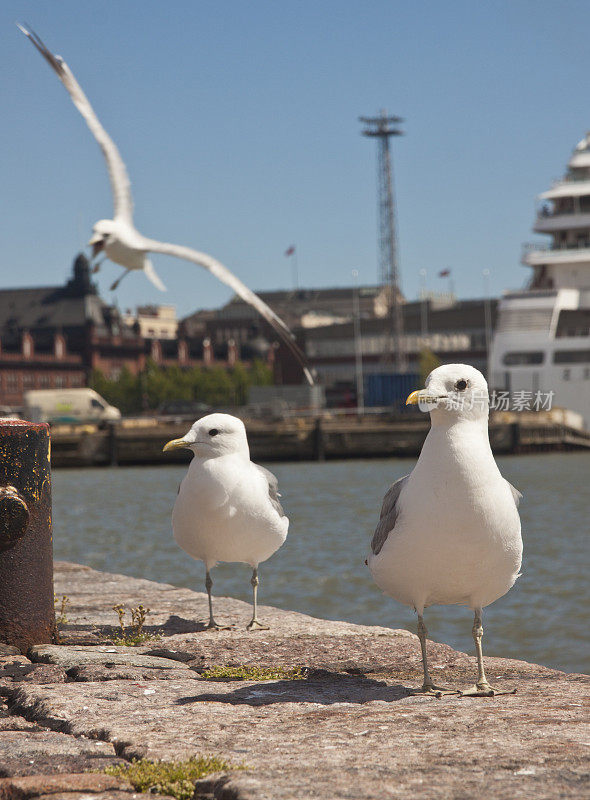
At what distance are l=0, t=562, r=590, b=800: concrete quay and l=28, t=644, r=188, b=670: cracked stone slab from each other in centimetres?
1

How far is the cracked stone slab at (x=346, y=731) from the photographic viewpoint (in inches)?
140

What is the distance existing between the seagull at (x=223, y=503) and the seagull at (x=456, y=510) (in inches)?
75.1

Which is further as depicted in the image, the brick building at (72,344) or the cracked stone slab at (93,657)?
the brick building at (72,344)

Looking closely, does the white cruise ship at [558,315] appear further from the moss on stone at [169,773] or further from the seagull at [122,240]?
the moss on stone at [169,773]

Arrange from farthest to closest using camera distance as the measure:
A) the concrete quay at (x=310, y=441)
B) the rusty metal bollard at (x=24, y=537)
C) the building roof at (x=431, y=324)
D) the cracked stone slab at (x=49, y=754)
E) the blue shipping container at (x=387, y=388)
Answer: the building roof at (x=431, y=324), the blue shipping container at (x=387, y=388), the concrete quay at (x=310, y=441), the rusty metal bollard at (x=24, y=537), the cracked stone slab at (x=49, y=754)

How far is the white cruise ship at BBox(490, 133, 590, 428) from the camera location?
72.3m

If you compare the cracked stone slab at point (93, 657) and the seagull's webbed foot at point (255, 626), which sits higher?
the cracked stone slab at point (93, 657)

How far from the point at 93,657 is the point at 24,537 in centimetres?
69

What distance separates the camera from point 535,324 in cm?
7269

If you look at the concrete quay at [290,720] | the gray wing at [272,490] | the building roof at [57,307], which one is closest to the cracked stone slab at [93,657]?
the concrete quay at [290,720]

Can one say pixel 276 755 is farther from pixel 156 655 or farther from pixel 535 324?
pixel 535 324

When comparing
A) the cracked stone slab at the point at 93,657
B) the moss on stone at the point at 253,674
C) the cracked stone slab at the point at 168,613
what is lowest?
the cracked stone slab at the point at 168,613

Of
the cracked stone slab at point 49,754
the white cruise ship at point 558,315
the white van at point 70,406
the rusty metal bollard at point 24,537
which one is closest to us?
the cracked stone slab at point 49,754

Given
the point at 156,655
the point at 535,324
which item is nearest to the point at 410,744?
the point at 156,655
